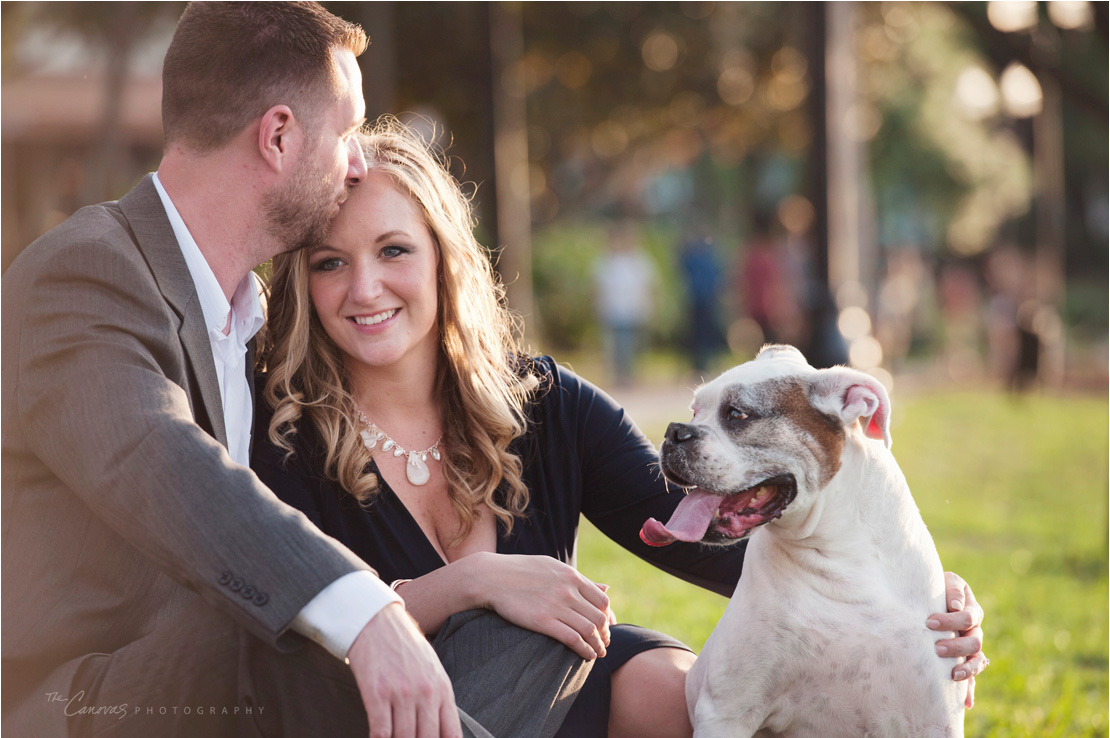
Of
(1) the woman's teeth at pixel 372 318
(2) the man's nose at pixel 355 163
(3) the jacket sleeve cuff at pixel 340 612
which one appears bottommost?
(3) the jacket sleeve cuff at pixel 340 612

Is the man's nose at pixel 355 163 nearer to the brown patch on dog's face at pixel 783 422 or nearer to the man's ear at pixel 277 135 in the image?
the man's ear at pixel 277 135

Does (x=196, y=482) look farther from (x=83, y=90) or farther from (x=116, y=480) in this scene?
(x=83, y=90)

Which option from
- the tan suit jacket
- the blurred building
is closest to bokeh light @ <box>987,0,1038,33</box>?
the blurred building

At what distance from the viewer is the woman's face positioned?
3.03 metres

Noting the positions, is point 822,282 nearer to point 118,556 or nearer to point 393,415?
point 393,415

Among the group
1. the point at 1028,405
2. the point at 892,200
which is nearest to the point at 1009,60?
the point at 1028,405

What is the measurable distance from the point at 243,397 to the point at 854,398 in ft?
5.24

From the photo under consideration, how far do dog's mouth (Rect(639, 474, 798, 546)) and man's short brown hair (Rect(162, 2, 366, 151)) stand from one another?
4.63 feet

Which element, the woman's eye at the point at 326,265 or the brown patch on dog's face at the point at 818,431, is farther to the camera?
Answer: the woman's eye at the point at 326,265

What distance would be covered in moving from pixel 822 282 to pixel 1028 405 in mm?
6512

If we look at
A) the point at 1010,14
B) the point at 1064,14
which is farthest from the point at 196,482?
the point at 1064,14

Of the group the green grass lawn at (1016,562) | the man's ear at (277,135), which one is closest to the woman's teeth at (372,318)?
the man's ear at (277,135)

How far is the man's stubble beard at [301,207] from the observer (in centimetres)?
273

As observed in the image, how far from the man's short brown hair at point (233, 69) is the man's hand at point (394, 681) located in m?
1.38
